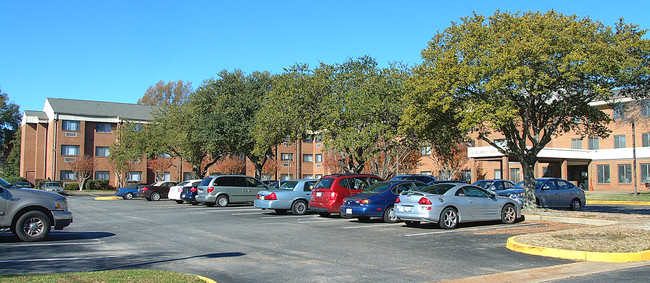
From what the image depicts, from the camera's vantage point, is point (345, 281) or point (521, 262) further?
point (521, 262)

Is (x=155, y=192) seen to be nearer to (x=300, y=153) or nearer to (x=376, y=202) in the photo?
(x=300, y=153)

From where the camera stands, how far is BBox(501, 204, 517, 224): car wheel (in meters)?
16.3

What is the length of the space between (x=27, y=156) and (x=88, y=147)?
30.6ft

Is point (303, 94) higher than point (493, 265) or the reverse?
higher

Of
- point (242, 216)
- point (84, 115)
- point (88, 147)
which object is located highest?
point (84, 115)

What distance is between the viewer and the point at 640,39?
1756 centimetres

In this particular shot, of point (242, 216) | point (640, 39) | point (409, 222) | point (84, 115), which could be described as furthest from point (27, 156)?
point (640, 39)

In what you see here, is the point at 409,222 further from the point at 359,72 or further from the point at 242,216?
the point at 359,72

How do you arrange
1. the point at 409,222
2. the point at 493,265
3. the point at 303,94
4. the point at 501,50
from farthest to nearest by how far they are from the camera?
the point at 303,94
the point at 501,50
the point at 409,222
the point at 493,265

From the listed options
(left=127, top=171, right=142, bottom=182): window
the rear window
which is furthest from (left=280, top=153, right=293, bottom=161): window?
the rear window

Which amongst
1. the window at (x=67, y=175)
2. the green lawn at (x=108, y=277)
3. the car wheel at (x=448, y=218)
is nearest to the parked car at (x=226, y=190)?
the car wheel at (x=448, y=218)

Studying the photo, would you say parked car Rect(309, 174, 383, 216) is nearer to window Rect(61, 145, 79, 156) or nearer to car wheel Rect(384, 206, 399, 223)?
car wheel Rect(384, 206, 399, 223)

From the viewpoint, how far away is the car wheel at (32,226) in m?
12.2

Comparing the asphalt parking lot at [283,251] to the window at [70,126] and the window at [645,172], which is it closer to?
the window at [645,172]
